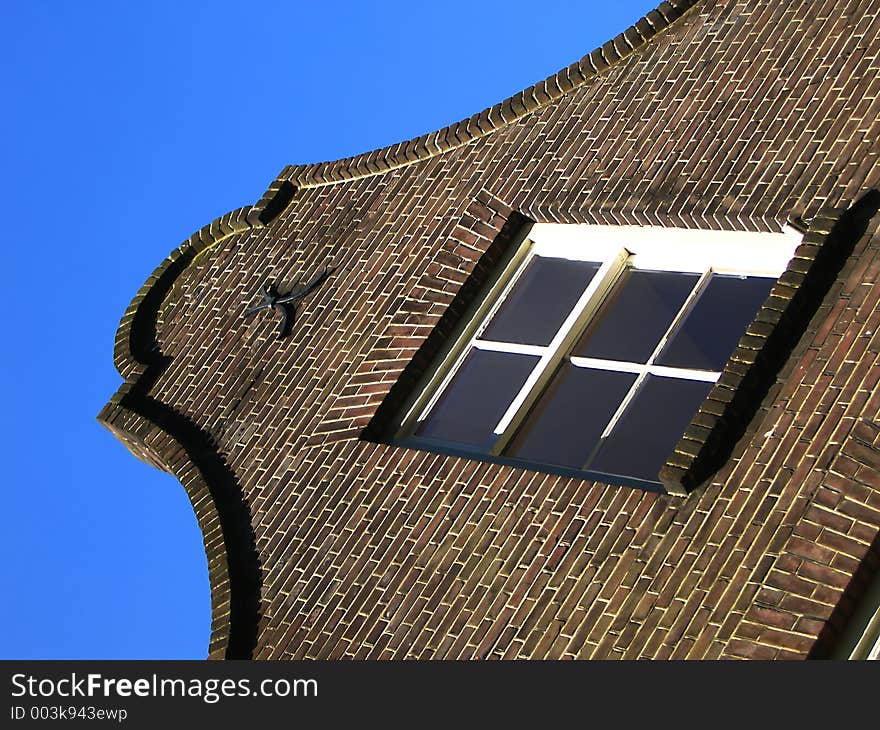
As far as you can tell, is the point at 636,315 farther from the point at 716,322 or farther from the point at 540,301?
the point at 540,301

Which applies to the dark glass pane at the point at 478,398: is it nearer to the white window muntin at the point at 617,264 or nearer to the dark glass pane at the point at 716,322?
the white window muntin at the point at 617,264

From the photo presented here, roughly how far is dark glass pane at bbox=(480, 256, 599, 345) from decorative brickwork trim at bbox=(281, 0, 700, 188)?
4.78 ft

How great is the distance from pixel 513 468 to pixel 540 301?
159 centimetres

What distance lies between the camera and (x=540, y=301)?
10.5 metres

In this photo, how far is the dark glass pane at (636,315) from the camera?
32.1 feet

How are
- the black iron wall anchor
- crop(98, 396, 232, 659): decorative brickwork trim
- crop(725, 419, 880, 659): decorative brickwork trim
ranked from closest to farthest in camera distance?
crop(725, 419, 880, 659): decorative brickwork trim, crop(98, 396, 232, 659): decorative brickwork trim, the black iron wall anchor

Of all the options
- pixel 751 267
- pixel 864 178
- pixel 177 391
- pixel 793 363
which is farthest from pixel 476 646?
pixel 177 391

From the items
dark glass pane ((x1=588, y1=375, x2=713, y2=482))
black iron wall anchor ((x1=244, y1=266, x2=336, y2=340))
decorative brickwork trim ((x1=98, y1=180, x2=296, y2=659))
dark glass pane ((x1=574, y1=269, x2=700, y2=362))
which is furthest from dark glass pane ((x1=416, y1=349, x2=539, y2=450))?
black iron wall anchor ((x1=244, y1=266, x2=336, y2=340))

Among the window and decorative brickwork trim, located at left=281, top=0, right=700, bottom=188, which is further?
decorative brickwork trim, located at left=281, top=0, right=700, bottom=188

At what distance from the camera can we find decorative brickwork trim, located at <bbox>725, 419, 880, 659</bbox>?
7.30 meters

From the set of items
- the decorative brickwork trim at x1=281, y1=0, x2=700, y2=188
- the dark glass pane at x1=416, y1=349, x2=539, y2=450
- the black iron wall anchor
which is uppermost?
Answer: the decorative brickwork trim at x1=281, y1=0, x2=700, y2=188

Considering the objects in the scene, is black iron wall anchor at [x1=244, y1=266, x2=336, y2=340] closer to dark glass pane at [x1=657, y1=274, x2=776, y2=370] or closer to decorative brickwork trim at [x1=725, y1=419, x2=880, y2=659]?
dark glass pane at [x1=657, y1=274, x2=776, y2=370]

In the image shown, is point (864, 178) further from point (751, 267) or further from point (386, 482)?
point (386, 482)

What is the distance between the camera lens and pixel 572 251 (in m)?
10.7
